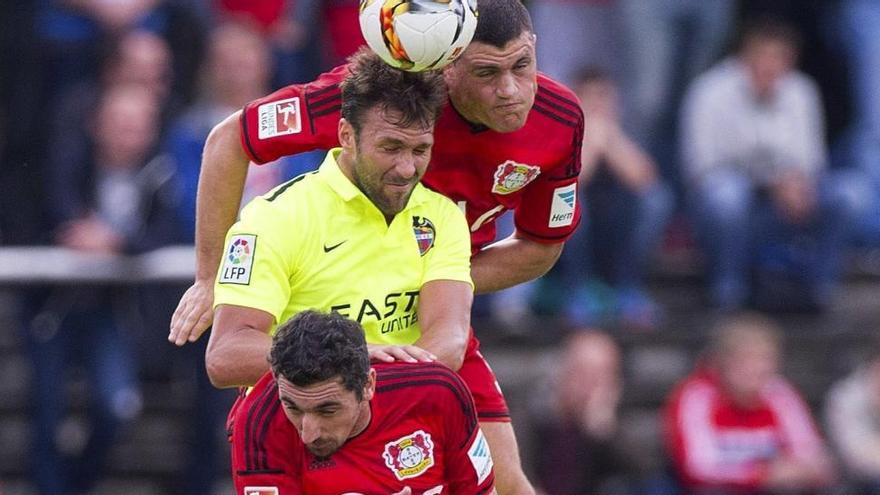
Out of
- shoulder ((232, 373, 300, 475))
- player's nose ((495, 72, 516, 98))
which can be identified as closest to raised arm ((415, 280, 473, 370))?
shoulder ((232, 373, 300, 475))

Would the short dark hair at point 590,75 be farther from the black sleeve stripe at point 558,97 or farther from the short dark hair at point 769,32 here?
the black sleeve stripe at point 558,97

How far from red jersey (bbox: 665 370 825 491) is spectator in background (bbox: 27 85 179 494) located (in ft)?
9.59

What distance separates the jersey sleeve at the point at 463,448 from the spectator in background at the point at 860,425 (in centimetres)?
530

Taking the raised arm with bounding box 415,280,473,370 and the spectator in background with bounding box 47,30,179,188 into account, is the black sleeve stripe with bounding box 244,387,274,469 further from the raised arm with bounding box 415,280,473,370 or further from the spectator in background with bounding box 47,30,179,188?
the spectator in background with bounding box 47,30,179,188

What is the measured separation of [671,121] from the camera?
1158cm

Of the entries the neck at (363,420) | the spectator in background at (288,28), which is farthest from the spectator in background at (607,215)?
the neck at (363,420)

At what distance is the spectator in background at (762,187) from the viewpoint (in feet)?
35.9

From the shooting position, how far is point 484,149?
19.8 ft

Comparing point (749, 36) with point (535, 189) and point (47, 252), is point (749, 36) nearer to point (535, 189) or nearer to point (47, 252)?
point (47, 252)

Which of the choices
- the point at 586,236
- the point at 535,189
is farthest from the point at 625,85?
the point at 535,189

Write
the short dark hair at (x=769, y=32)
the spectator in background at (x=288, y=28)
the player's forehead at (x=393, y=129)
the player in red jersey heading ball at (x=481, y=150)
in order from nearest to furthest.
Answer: the player's forehead at (x=393, y=129) → the player in red jersey heading ball at (x=481, y=150) → the spectator in background at (x=288, y=28) → the short dark hair at (x=769, y=32)

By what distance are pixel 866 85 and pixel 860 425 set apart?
2479mm

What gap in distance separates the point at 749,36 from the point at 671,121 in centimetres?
71

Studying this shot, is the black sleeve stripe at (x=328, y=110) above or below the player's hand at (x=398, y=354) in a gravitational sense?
above
